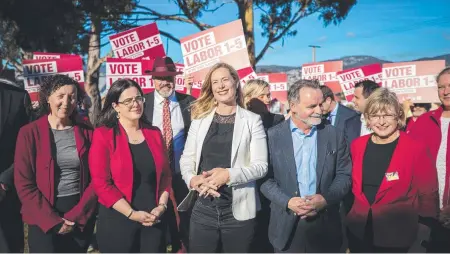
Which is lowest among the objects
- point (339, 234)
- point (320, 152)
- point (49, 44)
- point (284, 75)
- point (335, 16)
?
point (339, 234)

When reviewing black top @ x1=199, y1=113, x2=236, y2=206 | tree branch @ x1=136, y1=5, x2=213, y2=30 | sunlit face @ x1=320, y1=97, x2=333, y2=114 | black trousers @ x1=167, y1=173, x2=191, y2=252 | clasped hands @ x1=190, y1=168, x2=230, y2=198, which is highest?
tree branch @ x1=136, y1=5, x2=213, y2=30

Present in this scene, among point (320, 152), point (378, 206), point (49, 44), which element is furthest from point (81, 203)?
point (49, 44)

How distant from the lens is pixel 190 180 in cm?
346

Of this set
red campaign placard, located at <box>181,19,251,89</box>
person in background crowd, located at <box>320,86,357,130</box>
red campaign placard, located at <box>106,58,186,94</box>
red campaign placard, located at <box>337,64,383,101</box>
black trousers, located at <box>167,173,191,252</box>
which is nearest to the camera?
black trousers, located at <box>167,173,191,252</box>

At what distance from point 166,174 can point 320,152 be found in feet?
3.93

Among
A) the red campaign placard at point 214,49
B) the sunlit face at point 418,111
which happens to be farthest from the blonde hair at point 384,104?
the sunlit face at point 418,111

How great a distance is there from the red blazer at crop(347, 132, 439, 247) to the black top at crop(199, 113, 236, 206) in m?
1.12

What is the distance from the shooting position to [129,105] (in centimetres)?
357

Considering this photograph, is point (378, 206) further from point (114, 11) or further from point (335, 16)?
point (335, 16)

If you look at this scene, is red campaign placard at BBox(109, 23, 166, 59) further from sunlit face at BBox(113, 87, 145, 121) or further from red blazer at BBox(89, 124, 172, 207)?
red blazer at BBox(89, 124, 172, 207)

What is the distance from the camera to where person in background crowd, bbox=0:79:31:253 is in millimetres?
3652

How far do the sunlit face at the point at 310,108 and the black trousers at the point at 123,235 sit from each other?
1387 millimetres

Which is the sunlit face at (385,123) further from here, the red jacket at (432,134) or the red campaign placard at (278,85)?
the red campaign placard at (278,85)

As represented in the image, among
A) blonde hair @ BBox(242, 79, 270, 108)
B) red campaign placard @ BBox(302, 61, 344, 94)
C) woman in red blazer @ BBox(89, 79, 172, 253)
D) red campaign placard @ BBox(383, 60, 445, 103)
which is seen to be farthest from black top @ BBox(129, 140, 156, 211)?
red campaign placard @ BBox(302, 61, 344, 94)
